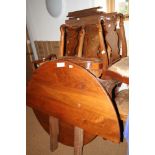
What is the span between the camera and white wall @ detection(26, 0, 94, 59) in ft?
12.7

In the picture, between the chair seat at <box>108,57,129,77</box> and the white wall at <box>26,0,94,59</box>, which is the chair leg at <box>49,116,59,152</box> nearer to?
the chair seat at <box>108,57,129,77</box>

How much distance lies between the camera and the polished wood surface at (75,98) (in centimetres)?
134

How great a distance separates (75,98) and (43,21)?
3.02 metres

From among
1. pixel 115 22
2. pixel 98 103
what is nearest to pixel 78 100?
pixel 98 103

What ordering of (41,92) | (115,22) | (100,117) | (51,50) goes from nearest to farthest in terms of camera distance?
(100,117)
(41,92)
(115,22)
(51,50)

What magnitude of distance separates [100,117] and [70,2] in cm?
296

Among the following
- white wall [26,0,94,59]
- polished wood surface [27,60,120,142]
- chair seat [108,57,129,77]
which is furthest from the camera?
white wall [26,0,94,59]

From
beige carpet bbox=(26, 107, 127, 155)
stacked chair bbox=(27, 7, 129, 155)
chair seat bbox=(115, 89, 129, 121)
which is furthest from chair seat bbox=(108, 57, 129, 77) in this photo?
beige carpet bbox=(26, 107, 127, 155)

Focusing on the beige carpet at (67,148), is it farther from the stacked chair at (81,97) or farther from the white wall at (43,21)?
the white wall at (43,21)

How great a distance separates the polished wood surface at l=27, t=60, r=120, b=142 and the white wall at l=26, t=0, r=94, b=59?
7.86 ft

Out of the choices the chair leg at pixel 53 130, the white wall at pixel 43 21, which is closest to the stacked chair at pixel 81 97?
the chair leg at pixel 53 130

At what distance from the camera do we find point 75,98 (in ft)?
4.84
